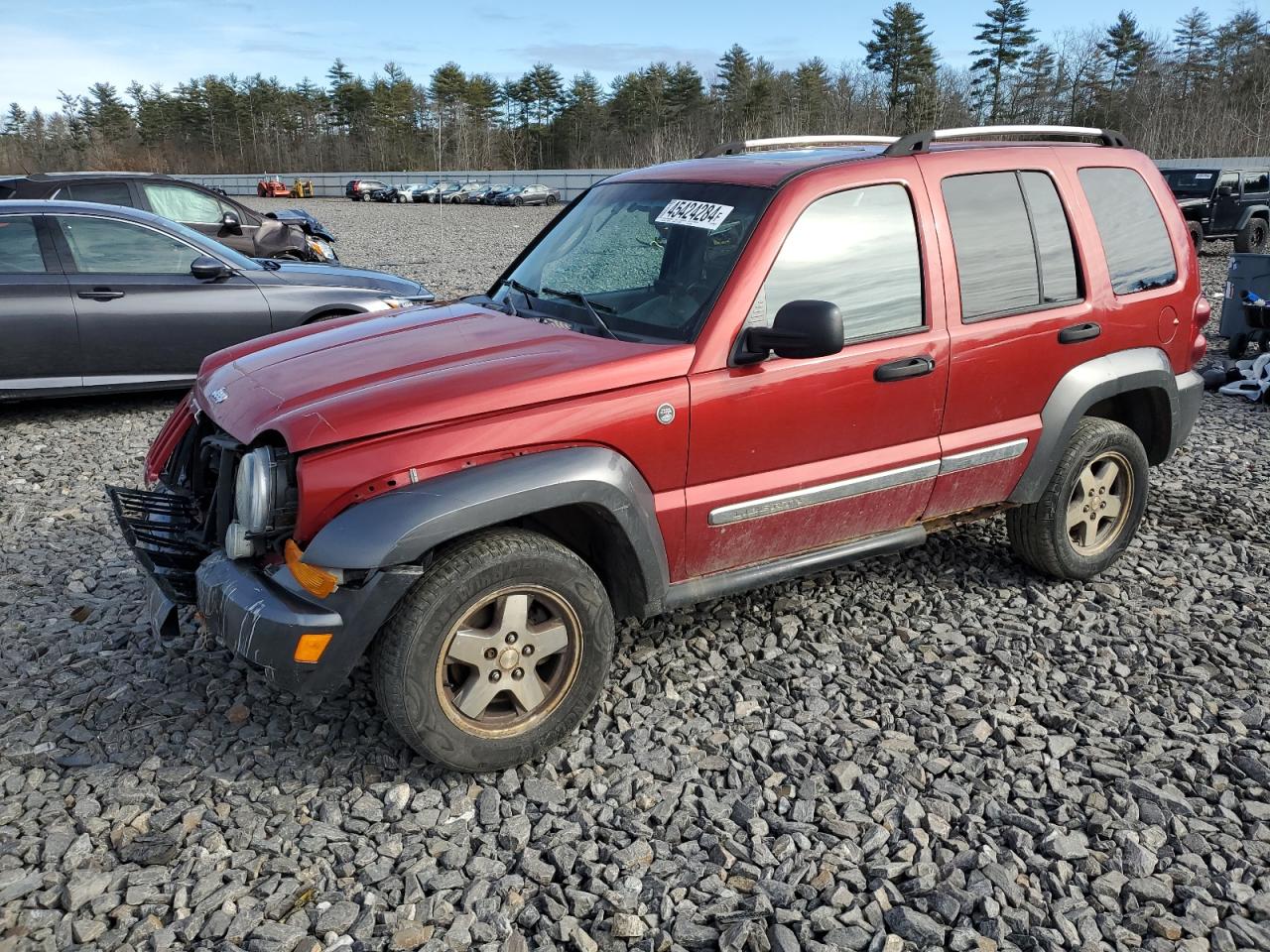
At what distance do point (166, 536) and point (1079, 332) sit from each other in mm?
3733

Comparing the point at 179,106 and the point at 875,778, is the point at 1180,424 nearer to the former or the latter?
the point at 875,778

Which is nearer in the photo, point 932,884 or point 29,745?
point 932,884

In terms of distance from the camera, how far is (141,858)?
9.79ft

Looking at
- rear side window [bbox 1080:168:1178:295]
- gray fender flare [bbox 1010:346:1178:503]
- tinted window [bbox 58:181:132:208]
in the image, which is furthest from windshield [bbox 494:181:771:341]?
tinted window [bbox 58:181:132:208]

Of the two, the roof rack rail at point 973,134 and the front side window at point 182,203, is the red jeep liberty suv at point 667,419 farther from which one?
the front side window at point 182,203

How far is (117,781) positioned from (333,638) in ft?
3.35

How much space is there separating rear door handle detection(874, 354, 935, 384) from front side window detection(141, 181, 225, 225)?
11145 mm

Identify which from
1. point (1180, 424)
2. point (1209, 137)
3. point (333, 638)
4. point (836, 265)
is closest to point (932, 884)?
point (333, 638)

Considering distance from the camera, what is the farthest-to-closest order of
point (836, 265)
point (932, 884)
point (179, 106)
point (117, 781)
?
point (179, 106), point (836, 265), point (117, 781), point (932, 884)

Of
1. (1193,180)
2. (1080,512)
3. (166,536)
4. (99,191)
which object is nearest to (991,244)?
(1080,512)

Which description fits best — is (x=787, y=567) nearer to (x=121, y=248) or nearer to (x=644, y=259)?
(x=644, y=259)

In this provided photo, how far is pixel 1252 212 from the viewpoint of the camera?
19.1m

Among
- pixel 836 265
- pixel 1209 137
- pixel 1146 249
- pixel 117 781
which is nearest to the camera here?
pixel 117 781

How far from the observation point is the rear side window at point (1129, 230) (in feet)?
14.7
